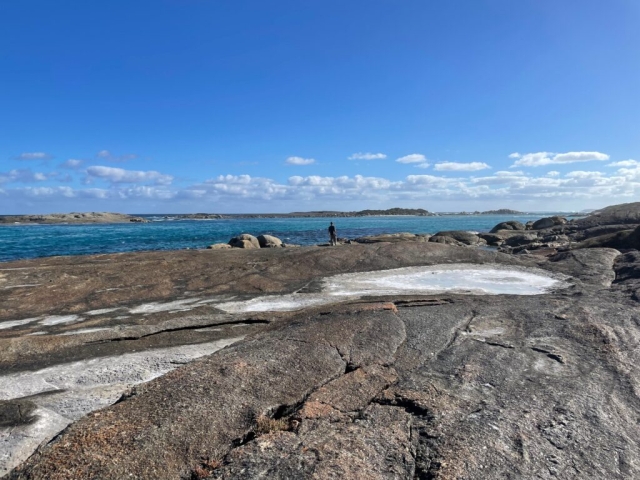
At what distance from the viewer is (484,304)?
10.6 meters

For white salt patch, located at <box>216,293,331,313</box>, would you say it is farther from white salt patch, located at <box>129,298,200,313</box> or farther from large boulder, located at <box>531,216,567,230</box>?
large boulder, located at <box>531,216,567,230</box>

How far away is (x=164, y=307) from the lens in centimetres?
1213

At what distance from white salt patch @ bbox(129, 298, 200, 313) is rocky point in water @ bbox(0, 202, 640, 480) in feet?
0.19

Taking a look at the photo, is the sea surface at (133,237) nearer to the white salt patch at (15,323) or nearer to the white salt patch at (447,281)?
the white salt patch at (15,323)

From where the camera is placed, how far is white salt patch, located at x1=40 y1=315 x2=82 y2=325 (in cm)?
1080

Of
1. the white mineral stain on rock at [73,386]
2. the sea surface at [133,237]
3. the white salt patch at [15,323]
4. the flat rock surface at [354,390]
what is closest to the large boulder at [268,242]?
the sea surface at [133,237]

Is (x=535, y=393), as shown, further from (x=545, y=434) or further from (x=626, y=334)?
(x=626, y=334)

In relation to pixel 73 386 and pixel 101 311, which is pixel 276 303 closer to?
pixel 101 311

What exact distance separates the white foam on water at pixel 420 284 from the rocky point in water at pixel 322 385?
0.21 m

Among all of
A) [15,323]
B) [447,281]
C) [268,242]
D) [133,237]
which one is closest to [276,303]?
[447,281]

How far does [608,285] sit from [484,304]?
628 centimetres

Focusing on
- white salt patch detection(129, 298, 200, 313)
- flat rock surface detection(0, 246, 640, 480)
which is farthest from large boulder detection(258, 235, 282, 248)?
flat rock surface detection(0, 246, 640, 480)

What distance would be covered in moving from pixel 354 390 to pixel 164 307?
8.19 m

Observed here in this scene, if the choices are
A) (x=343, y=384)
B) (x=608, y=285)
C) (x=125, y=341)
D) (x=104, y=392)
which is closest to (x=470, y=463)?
(x=343, y=384)
